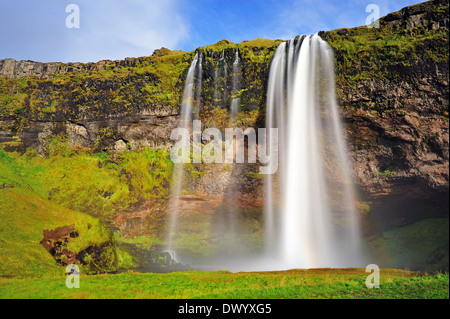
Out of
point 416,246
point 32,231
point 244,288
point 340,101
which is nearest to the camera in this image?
point 244,288

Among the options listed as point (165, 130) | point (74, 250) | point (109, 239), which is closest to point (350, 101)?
point (165, 130)

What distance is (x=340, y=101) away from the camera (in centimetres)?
2783

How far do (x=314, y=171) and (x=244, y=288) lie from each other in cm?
1756

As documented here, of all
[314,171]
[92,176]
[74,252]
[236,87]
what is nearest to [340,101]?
[314,171]

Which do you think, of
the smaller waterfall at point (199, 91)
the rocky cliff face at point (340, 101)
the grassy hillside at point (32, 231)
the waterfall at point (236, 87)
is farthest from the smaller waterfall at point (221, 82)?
A: the grassy hillside at point (32, 231)

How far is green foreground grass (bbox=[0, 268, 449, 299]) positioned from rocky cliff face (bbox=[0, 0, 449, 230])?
12.3 m

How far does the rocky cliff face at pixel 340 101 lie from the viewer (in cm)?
2373

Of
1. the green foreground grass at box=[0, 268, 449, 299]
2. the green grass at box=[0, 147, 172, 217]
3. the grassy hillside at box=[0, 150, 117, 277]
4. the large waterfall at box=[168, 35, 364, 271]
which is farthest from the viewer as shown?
the green grass at box=[0, 147, 172, 217]

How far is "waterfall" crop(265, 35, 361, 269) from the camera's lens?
1095 inches

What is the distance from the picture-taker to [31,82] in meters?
42.8

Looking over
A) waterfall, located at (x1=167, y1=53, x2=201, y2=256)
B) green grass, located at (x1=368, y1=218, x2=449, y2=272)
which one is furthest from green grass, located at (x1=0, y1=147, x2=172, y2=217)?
green grass, located at (x1=368, y1=218, x2=449, y2=272)

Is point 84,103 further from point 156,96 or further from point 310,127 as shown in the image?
point 310,127

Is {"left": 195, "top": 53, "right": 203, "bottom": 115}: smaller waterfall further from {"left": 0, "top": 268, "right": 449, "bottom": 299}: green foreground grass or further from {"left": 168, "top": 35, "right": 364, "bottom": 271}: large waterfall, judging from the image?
{"left": 0, "top": 268, "right": 449, "bottom": 299}: green foreground grass

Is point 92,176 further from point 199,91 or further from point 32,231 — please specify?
point 199,91
